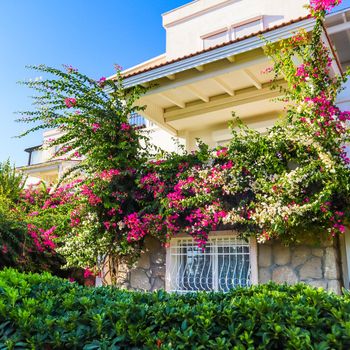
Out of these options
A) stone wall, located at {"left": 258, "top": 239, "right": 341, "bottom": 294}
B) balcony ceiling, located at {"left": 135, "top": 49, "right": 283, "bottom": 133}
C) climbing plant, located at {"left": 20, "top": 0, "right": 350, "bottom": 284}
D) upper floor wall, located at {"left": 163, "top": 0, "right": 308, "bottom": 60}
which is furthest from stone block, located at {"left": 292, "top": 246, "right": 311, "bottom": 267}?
upper floor wall, located at {"left": 163, "top": 0, "right": 308, "bottom": 60}

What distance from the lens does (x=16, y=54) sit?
28.0 feet

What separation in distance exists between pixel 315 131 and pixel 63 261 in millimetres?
6306

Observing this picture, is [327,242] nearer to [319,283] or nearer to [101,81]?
[319,283]

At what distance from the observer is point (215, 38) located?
36.1ft

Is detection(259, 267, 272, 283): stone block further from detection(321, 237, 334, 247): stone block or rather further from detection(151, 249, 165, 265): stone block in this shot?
detection(151, 249, 165, 265): stone block

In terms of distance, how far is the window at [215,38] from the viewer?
1079 centimetres

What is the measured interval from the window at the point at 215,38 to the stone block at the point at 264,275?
7.52m

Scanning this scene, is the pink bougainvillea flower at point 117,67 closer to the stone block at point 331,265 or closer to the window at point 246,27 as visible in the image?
the window at point 246,27

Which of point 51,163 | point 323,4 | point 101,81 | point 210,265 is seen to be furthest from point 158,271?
point 51,163

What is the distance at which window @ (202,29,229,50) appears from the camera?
10.8 meters

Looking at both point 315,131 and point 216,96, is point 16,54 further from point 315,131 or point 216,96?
point 315,131

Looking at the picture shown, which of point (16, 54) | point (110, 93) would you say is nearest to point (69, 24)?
point (16, 54)

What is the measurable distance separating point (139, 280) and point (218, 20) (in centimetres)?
837

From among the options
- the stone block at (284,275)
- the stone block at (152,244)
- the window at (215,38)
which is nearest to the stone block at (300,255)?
the stone block at (284,275)
